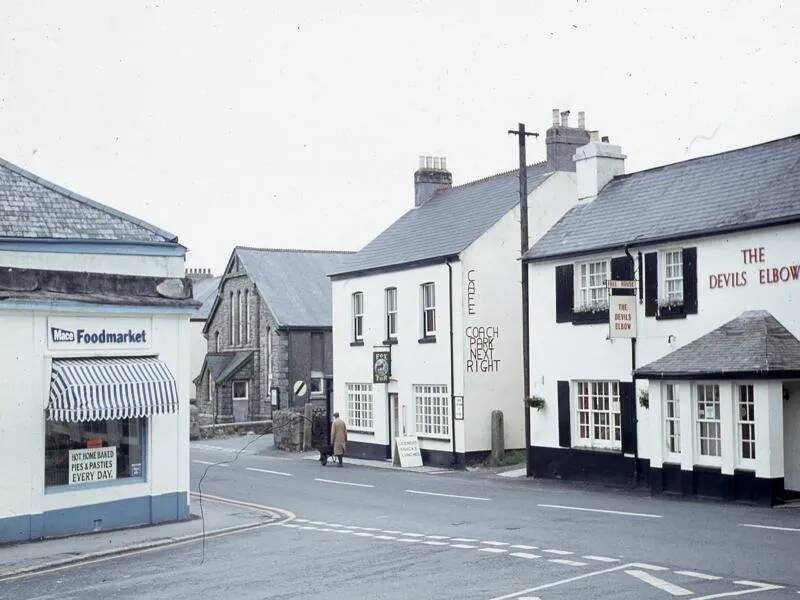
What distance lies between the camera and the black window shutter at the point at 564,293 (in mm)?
28531

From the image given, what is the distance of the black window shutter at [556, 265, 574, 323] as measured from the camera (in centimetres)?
2853

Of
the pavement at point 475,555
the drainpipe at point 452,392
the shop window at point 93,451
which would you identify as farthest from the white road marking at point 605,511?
the drainpipe at point 452,392

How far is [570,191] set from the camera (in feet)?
113

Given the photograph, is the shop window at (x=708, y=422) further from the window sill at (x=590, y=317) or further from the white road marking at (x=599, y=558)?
the white road marking at (x=599, y=558)

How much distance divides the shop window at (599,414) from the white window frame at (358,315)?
1175cm

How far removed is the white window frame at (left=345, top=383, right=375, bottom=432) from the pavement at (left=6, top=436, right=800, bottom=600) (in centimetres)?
1265

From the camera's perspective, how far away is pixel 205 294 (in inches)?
2798

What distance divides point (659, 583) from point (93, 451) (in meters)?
11.4

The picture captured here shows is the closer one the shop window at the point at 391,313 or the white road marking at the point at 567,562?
the white road marking at the point at 567,562

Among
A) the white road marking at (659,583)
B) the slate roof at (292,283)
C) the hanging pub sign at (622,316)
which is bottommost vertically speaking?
the white road marking at (659,583)

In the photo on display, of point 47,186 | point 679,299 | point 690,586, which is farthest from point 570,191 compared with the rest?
point 690,586

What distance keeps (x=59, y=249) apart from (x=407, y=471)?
15.7 metres

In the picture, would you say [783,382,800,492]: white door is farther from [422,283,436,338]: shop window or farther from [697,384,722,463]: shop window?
[422,283,436,338]: shop window

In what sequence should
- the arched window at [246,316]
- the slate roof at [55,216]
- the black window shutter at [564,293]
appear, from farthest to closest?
1. the arched window at [246,316]
2. the black window shutter at [564,293]
3. the slate roof at [55,216]
